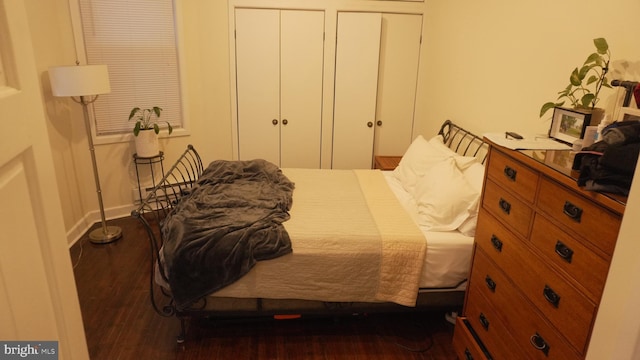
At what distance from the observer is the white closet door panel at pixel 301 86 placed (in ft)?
13.1

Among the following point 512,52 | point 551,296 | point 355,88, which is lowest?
point 551,296

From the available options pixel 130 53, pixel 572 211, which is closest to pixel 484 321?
pixel 572 211

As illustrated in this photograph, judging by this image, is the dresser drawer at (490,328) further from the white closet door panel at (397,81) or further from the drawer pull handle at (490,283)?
the white closet door panel at (397,81)

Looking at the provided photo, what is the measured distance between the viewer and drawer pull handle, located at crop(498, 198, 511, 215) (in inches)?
69.7

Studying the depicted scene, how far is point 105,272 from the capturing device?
10.0ft

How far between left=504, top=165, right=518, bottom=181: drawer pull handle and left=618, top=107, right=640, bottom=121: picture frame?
0.42 meters

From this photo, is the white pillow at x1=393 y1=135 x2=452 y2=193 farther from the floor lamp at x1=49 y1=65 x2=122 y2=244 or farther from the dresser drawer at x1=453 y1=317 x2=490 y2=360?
the floor lamp at x1=49 y1=65 x2=122 y2=244

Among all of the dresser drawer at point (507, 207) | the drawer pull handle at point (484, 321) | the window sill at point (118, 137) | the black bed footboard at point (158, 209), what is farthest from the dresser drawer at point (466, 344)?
the window sill at point (118, 137)

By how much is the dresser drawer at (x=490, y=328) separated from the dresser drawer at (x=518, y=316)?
23 mm

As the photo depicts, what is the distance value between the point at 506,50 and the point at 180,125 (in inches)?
118

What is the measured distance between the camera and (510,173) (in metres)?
1.74

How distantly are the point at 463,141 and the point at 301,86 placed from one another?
1.70 m

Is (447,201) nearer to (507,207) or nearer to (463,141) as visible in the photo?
(507,207)

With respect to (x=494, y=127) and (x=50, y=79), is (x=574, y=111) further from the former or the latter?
(x=50, y=79)
